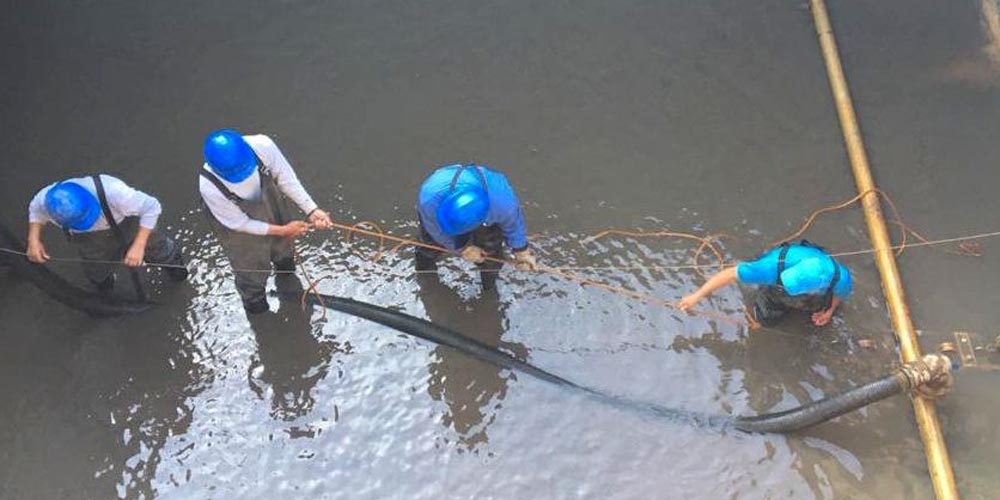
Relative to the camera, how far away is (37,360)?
5250mm

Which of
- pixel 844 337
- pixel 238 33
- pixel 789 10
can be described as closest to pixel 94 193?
pixel 238 33

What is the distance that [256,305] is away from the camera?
528 centimetres

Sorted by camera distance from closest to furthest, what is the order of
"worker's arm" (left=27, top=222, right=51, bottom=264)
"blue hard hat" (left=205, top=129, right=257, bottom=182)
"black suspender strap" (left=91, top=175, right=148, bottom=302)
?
"blue hard hat" (left=205, top=129, right=257, bottom=182) → "black suspender strap" (left=91, top=175, right=148, bottom=302) → "worker's arm" (left=27, top=222, right=51, bottom=264)

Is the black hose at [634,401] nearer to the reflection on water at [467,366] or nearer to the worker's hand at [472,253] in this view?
the reflection on water at [467,366]

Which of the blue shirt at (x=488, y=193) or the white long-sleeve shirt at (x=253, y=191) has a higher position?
the white long-sleeve shirt at (x=253, y=191)

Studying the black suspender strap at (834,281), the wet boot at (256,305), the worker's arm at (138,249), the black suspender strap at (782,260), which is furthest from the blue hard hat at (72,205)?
the black suspender strap at (834,281)

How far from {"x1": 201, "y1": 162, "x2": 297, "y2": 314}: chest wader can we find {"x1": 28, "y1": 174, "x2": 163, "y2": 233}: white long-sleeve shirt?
41 cm

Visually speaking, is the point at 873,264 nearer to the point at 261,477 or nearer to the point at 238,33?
the point at 261,477

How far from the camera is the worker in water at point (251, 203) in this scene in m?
4.11

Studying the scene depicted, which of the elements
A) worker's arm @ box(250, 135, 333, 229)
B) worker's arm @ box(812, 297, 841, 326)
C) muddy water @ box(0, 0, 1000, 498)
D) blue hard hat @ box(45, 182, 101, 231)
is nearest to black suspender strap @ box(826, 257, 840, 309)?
worker's arm @ box(812, 297, 841, 326)

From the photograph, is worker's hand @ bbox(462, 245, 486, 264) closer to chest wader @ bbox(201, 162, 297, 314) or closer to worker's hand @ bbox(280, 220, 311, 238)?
worker's hand @ bbox(280, 220, 311, 238)

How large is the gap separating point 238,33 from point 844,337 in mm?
5668

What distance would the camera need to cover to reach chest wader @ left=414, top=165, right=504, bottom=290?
4.36 m

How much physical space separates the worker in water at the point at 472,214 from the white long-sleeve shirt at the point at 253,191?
0.76 meters
